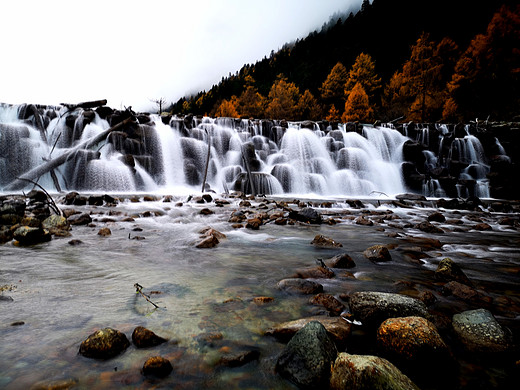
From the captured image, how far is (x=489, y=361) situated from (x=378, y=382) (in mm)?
988

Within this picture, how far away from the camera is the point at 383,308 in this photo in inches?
77.0

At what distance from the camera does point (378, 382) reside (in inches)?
46.8

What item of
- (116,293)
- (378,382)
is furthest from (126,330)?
(378,382)

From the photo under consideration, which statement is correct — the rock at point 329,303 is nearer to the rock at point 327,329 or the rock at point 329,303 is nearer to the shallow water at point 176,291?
the shallow water at point 176,291

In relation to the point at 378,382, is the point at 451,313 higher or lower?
lower

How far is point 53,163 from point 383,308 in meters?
13.2

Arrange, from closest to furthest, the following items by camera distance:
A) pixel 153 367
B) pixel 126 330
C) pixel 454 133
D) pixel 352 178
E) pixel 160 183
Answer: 1. pixel 153 367
2. pixel 126 330
3. pixel 160 183
4. pixel 352 178
5. pixel 454 133

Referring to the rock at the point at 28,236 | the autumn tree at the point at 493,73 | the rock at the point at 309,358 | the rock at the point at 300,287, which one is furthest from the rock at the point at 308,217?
the autumn tree at the point at 493,73

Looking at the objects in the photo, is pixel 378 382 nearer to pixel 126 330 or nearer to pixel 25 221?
pixel 126 330

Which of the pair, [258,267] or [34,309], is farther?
[258,267]

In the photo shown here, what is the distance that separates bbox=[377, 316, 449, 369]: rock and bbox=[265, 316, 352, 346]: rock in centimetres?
22

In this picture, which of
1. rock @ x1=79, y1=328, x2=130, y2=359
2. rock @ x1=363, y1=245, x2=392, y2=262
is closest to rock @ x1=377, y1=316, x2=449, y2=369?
rock @ x1=79, y1=328, x2=130, y2=359

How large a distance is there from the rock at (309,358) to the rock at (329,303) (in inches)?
30.0

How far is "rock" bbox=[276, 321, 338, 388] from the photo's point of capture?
4.51ft
